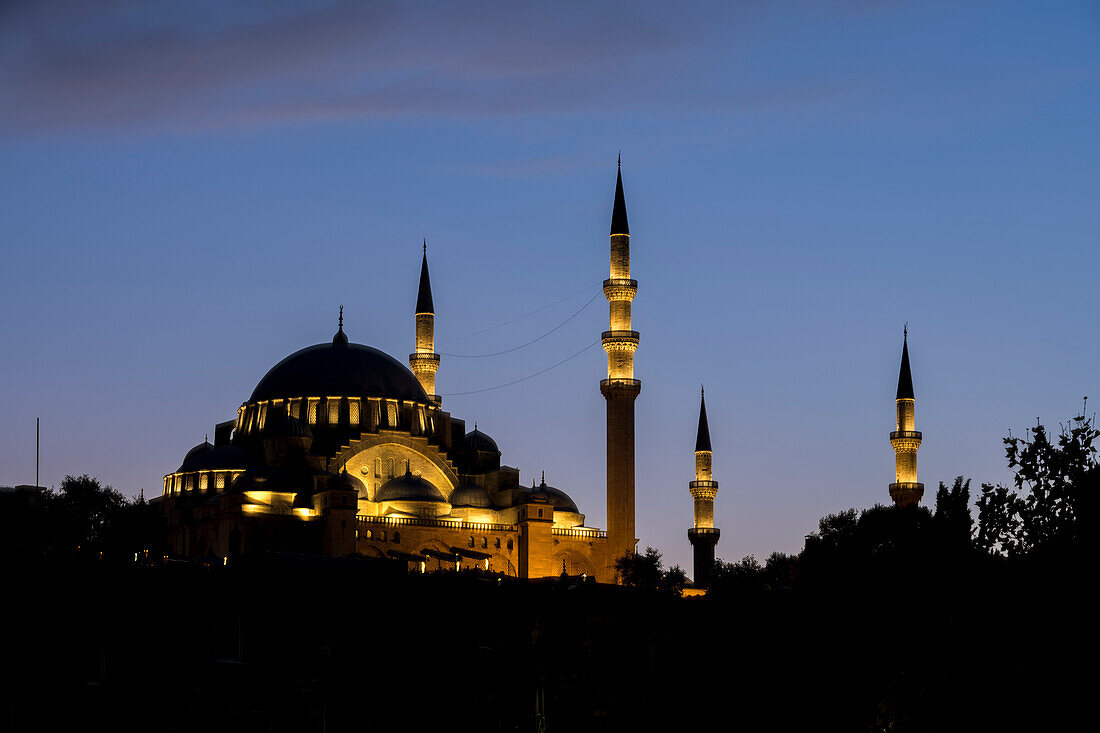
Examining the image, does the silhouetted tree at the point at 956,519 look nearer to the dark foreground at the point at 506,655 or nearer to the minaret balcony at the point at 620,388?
the dark foreground at the point at 506,655

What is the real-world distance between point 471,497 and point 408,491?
2.36m

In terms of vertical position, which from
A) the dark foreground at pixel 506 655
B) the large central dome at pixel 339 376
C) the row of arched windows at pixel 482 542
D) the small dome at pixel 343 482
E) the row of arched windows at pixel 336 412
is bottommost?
the dark foreground at pixel 506 655

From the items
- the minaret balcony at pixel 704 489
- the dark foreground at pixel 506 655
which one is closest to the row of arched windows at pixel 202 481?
the minaret balcony at pixel 704 489

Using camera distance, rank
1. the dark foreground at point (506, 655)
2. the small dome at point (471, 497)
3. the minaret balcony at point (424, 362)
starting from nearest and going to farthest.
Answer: the dark foreground at point (506, 655) < the small dome at point (471, 497) < the minaret balcony at point (424, 362)

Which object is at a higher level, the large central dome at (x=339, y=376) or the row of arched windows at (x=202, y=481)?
the large central dome at (x=339, y=376)

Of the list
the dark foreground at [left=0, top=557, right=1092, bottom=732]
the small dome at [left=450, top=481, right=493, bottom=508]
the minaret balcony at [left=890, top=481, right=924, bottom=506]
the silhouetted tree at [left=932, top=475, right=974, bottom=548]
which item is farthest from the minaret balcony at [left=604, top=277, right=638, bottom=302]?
the silhouetted tree at [left=932, top=475, right=974, bottom=548]

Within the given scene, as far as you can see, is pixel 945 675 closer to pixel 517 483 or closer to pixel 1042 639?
pixel 1042 639

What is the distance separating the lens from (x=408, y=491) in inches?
2296

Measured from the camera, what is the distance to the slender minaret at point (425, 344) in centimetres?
6906

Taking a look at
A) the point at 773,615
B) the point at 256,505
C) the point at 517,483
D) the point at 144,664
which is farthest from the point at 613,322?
the point at 144,664

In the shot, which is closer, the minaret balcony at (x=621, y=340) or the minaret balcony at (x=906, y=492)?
the minaret balcony at (x=621, y=340)

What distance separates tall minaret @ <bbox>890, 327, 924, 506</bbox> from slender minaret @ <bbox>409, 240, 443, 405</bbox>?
18.0m

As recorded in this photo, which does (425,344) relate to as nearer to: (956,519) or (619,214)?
(619,214)

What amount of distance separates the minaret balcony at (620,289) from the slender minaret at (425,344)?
12.5m
